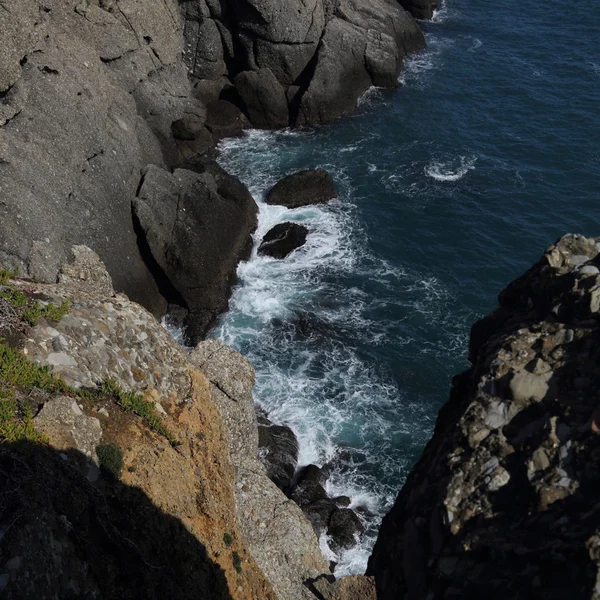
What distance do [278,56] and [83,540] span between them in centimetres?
5164

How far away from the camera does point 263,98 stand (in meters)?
59.3

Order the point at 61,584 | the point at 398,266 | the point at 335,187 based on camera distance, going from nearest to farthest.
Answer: the point at 61,584
the point at 398,266
the point at 335,187

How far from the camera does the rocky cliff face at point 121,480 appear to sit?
14148mm

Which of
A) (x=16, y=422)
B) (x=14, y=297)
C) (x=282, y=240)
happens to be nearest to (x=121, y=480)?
(x=16, y=422)

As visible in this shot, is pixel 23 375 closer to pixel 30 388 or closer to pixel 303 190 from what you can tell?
pixel 30 388

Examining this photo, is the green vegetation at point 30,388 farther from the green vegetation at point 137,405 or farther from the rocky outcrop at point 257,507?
the rocky outcrop at point 257,507

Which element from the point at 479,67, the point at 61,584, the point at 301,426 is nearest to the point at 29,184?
the point at 301,426

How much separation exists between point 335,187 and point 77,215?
21380mm

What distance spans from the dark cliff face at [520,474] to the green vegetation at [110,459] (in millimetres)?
6681

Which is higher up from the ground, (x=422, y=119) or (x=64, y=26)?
(x=64, y=26)

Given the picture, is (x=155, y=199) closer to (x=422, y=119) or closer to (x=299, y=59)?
(x=299, y=59)

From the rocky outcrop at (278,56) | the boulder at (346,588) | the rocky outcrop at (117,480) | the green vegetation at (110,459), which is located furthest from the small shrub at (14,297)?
the rocky outcrop at (278,56)

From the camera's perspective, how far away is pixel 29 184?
36719 mm

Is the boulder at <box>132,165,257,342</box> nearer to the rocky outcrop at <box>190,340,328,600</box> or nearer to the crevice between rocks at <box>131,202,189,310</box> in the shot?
the crevice between rocks at <box>131,202,189,310</box>
